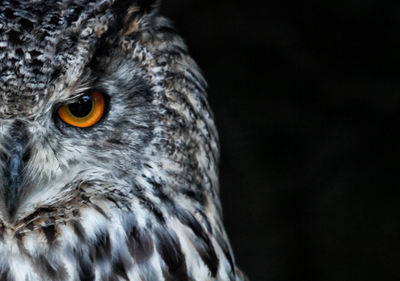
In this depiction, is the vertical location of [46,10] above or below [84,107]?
above

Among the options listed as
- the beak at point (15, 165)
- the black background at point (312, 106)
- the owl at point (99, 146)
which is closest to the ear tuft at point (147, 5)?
the owl at point (99, 146)

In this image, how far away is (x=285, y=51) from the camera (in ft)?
11.4

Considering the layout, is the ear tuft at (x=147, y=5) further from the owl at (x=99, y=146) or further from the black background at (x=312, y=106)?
the black background at (x=312, y=106)

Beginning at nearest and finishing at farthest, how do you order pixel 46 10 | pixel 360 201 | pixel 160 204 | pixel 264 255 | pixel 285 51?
pixel 46 10, pixel 160 204, pixel 360 201, pixel 285 51, pixel 264 255

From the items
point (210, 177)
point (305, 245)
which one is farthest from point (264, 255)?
point (210, 177)

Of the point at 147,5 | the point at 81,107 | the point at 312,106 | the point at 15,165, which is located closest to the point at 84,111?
the point at 81,107

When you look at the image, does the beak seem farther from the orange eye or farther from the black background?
the black background

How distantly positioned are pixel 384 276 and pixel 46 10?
2.40 meters

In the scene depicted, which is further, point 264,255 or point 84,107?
point 264,255

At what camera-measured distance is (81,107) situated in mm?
1685

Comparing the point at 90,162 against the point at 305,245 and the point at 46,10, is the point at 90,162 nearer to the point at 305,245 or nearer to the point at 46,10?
the point at 46,10

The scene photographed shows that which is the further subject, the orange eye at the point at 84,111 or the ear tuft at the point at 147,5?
the ear tuft at the point at 147,5

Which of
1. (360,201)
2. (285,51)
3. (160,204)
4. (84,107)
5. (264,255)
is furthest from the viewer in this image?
(264,255)

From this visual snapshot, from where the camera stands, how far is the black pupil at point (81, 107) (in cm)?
167
